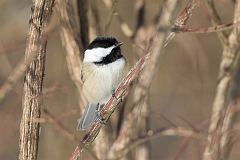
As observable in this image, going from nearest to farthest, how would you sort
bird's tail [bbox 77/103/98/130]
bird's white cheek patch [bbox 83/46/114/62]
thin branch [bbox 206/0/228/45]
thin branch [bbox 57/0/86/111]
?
thin branch [bbox 206/0/228/45] → thin branch [bbox 57/0/86/111] → bird's white cheek patch [bbox 83/46/114/62] → bird's tail [bbox 77/103/98/130]

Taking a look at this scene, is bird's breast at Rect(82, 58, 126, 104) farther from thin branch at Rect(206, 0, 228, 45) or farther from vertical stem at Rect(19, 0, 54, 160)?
vertical stem at Rect(19, 0, 54, 160)

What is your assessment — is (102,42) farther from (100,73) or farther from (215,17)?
(215,17)

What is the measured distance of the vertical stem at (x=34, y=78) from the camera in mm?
1853

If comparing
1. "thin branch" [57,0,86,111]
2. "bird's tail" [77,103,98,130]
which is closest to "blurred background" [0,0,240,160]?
"bird's tail" [77,103,98,130]

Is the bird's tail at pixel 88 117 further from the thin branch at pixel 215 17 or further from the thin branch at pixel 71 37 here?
the thin branch at pixel 215 17

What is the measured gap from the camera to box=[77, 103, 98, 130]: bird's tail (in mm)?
2568

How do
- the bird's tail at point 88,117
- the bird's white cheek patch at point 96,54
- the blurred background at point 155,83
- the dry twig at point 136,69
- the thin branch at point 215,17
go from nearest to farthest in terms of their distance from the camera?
the dry twig at point 136,69 < the thin branch at point 215,17 < the bird's white cheek patch at point 96,54 < the bird's tail at point 88,117 < the blurred background at point 155,83

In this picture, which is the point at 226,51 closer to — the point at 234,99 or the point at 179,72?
the point at 234,99

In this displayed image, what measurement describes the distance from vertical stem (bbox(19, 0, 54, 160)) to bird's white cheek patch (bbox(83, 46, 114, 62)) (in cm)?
56

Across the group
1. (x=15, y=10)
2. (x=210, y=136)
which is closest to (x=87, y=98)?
(x=210, y=136)

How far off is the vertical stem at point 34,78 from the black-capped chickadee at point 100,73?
2.01 ft

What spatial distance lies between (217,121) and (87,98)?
28.6 inches

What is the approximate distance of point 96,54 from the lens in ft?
8.43

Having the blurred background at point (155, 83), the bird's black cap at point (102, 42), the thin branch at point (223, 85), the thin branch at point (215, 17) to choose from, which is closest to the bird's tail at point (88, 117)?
the bird's black cap at point (102, 42)
